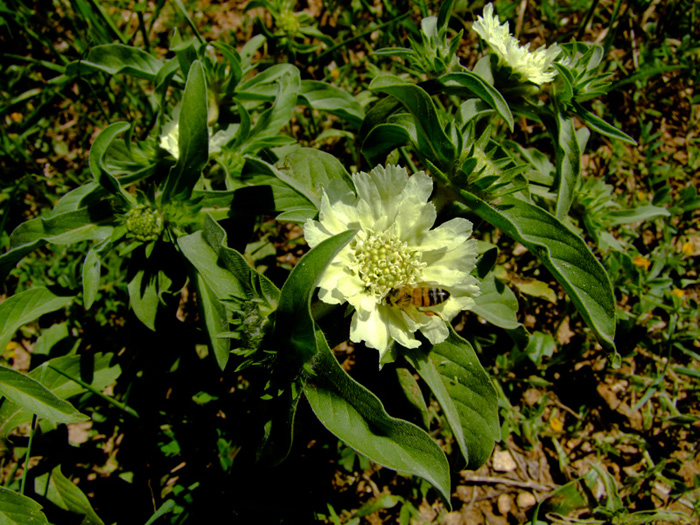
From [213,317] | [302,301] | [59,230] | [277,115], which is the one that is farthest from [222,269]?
[277,115]

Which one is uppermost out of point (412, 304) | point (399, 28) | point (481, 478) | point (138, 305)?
point (399, 28)

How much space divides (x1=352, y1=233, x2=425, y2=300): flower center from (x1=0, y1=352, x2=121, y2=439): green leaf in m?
1.65

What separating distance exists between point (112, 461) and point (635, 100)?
15.6 feet

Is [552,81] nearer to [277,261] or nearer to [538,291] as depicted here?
[538,291]

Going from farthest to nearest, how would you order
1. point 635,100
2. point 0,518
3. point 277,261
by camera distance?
point 635,100 → point 277,261 → point 0,518

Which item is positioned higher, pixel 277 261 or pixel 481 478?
pixel 277 261

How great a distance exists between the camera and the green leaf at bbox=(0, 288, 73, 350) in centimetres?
250

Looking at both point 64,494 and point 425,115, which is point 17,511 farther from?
point 425,115

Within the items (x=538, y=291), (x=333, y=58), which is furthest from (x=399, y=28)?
(x=538, y=291)

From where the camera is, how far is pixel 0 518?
2.13m

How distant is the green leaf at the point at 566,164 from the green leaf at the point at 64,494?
9.24 ft

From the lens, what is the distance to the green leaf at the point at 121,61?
267cm

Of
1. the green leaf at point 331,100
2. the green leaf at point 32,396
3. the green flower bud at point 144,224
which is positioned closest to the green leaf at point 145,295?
the green flower bud at point 144,224

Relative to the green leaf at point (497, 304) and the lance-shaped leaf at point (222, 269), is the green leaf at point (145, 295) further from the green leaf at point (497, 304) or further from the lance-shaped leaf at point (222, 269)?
the green leaf at point (497, 304)
